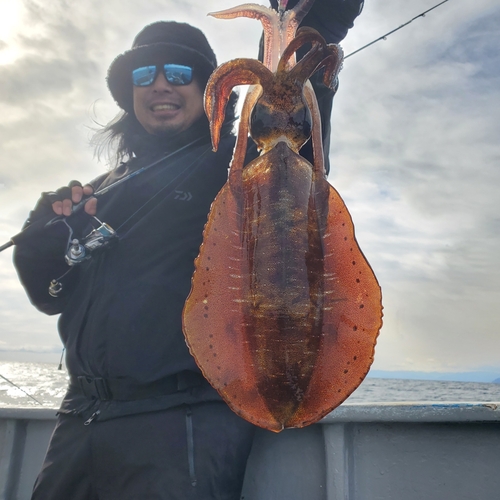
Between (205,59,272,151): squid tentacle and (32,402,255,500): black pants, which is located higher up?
(205,59,272,151): squid tentacle

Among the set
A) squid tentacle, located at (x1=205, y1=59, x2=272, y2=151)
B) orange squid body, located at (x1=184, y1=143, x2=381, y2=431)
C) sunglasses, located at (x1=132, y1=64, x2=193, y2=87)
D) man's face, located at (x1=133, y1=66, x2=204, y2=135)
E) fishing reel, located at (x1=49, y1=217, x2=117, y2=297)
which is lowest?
orange squid body, located at (x1=184, y1=143, x2=381, y2=431)

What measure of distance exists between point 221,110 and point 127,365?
169 centimetres

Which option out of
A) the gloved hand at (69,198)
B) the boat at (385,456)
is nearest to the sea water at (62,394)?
the boat at (385,456)

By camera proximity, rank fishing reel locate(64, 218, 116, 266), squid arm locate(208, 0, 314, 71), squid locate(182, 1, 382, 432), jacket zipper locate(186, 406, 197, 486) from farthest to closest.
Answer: fishing reel locate(64, 218, 116, 266) < jacket zipper locate(186, 406, 197, 486) < squid arm locate(208, 0, 314, 71) < squid locate(182, 1, 382, 432)

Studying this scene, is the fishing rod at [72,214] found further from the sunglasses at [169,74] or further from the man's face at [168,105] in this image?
the sunglasses at [169,74]

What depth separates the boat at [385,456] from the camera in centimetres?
324

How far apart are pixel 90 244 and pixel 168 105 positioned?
1.32 meters

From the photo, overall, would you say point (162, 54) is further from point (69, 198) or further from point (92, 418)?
point (92, 418)

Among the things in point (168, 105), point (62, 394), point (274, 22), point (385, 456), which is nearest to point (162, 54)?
point (168, 105)

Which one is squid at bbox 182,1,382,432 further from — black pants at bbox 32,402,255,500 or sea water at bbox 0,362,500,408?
sea water at bbox 0,362,500,408

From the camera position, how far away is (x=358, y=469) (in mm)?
3406

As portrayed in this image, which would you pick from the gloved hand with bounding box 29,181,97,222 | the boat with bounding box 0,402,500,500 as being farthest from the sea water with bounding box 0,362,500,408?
the gloved hand with bounding box 29,181,97,222

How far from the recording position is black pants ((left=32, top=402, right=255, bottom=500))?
239cm

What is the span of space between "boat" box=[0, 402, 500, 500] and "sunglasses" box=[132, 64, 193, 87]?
9.14 ft
